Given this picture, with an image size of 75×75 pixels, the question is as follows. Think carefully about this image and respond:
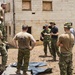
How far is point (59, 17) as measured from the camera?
36438 mm

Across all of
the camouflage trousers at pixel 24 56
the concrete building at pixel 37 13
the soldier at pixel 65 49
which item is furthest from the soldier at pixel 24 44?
the concrete building at pixel 37 13

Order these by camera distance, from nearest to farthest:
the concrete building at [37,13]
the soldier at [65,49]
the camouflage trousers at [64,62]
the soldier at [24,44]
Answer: the soldier at [65,49], the camouflage trousers at [64,62], the soldier at [24,44], the concrete building at [37,13]

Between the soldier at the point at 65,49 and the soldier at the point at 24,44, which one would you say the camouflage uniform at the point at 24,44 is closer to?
the soldier at the point at 24,44

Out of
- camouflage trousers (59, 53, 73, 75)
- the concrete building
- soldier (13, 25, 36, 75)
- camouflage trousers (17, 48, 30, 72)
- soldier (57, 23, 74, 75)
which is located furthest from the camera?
the concrete building

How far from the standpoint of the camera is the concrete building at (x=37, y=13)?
3553 centimetres

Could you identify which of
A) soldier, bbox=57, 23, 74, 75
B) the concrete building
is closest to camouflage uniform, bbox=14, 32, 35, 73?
soldier, bbox=57, 23, 74, 75

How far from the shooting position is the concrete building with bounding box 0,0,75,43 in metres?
35.5

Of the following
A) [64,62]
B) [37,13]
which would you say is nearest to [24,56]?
[64,62]

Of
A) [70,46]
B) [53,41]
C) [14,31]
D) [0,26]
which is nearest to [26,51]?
[70,46]

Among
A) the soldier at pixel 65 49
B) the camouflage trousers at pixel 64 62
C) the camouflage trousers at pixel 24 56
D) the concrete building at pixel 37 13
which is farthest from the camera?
the concrete building at pixel 37 13

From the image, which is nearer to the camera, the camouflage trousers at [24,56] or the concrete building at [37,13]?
the camouflage trousers at [24,56]

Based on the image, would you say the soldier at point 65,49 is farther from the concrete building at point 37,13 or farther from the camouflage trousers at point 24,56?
the concrete building at point 37,13

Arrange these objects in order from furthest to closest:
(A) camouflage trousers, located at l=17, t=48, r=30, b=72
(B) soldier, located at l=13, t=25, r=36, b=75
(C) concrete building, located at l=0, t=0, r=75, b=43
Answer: (C) concrete building, located at l=0, t=0, r=75, b=43, (A) camouflage trousers, located at l=17, t=48, r=30, b=72, (B) soldier, located at l=13, t=25, r=36, b=75

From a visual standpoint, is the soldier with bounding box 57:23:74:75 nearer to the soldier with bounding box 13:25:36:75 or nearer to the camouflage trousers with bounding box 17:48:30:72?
the soldier with bounding box 13:25:36:75
